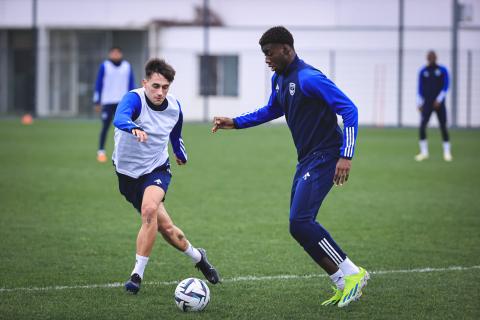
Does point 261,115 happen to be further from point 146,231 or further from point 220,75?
point 220,75

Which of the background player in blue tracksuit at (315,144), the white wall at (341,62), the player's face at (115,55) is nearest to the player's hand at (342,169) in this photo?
the background player in blue tracksuit at (315,144)

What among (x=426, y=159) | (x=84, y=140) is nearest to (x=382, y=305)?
(x=426, y=159)

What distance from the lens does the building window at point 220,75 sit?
36.4 meters

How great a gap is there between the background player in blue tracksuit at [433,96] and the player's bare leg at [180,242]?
12574 mm

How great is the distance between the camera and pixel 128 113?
6883 mm

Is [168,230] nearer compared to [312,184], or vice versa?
[312,184]

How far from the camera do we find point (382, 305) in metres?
6.58

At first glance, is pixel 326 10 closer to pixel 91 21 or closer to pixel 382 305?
pixel 91 21

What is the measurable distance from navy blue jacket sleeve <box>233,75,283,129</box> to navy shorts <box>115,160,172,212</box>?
2.57 ft

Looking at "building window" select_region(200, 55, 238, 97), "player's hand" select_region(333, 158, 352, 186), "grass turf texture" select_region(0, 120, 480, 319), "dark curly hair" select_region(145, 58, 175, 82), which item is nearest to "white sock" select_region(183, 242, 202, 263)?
"grass turf texture" select_region(0, 120, 480, 319)

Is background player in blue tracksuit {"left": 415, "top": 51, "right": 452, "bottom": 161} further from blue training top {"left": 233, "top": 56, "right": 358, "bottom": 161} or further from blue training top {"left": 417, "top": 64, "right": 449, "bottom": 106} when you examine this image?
blue training top {"left": 233, "top": 56, "right": 358, "bottom": 161}

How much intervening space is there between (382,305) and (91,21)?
32.5 metres

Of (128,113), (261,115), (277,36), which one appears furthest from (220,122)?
(277,36)

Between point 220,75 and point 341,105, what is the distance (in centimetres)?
3069
